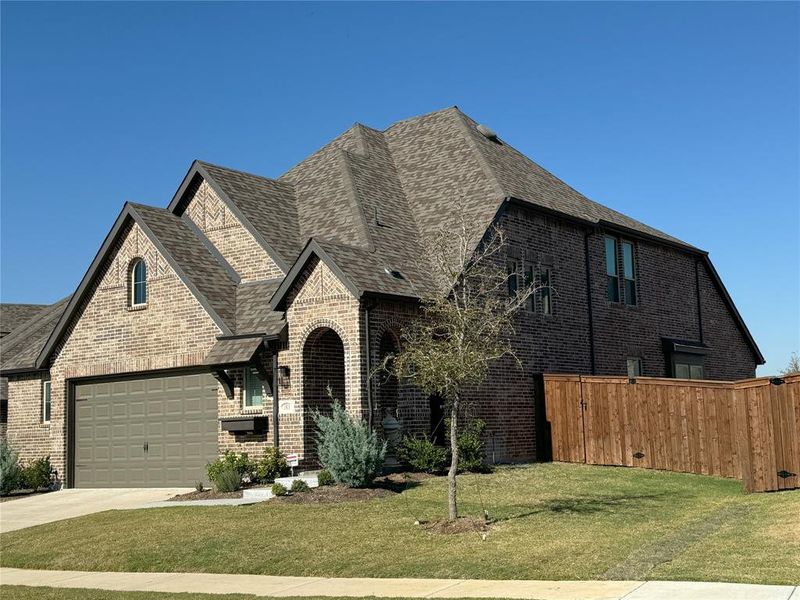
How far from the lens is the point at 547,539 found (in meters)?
13.4

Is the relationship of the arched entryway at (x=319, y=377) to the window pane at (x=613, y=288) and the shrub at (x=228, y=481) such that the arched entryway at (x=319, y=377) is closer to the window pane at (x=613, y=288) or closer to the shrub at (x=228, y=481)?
the shrub at (x=228, y=481)

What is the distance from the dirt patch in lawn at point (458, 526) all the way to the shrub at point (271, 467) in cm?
567

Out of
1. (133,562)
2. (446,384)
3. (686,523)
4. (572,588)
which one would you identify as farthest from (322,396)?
(572,588)

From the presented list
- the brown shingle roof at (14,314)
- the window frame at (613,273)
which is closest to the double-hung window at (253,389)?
the window frame at (613,273)

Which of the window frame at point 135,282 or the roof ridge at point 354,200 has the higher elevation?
the roof ridge at point 354,200

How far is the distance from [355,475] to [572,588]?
777 centimetres

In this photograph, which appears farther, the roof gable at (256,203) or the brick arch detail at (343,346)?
the roof gable at (256,203)

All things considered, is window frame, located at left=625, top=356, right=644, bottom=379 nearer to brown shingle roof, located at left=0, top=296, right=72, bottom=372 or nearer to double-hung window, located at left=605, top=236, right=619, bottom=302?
double-hung window, located at left=605, top=236, right=619, bottom=302

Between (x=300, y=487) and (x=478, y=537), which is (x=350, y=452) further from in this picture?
(x=478, y=537)

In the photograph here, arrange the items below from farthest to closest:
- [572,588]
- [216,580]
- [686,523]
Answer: [686,523] < [216,580] < [572,588]

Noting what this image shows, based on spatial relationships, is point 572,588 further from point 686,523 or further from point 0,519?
point 0,519

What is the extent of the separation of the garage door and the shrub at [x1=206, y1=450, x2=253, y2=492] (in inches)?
66.1

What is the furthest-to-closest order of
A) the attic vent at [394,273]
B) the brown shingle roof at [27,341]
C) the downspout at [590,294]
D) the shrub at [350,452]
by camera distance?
1. the brown shingle roof at [27,341]
2. the downspout at [590,294]
3. the attic vent at [394,273]
4. the shrub at [350,452]

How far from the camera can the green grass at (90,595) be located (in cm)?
1107
